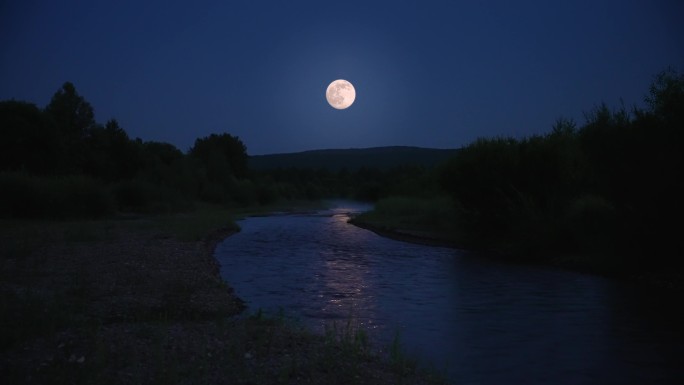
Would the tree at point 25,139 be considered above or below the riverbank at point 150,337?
above

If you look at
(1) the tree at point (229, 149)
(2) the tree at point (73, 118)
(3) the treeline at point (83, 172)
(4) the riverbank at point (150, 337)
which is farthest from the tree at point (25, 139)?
(1) the tree at point (229, 149)

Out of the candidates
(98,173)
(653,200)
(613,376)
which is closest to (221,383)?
(613,376)

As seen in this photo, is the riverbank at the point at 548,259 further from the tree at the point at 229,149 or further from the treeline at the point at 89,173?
the tree at the point at 229,149

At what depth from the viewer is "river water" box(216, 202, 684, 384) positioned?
A: 10.6m

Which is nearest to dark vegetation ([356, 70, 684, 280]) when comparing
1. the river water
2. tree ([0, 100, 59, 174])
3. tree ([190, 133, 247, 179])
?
the river water

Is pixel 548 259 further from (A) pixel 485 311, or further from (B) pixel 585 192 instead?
(A) pixel 485 311

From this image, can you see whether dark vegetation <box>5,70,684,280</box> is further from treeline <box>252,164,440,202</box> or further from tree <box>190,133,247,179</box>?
tree <box>190,133,247,179</box>

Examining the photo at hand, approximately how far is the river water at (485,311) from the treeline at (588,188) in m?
2.07

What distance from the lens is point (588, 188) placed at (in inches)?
1104

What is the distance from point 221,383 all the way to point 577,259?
19.7 meters

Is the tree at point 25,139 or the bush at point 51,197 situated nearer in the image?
the bush at point 51,197

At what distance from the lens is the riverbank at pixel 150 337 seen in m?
7.82

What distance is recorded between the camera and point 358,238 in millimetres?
36781

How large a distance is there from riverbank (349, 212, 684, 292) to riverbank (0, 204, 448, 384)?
498 inches
